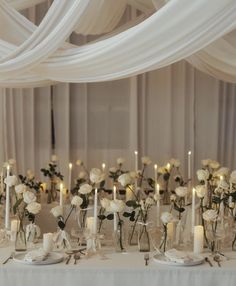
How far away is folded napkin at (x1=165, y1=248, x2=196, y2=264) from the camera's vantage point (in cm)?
255

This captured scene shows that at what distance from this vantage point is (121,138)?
15.0ft

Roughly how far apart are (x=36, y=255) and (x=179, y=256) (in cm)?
70

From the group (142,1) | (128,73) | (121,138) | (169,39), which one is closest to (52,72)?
(128,73)

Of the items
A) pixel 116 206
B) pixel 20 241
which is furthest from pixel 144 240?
pixel 20 241

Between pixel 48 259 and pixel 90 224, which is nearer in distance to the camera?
pixel 48 259

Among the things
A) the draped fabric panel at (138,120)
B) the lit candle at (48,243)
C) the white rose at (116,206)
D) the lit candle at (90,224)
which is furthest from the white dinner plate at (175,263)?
the draped fabric panel at (138,120)

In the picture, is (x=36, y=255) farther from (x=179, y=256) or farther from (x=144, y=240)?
(x=179, y=256)

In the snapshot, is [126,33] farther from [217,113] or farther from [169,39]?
[217,113]

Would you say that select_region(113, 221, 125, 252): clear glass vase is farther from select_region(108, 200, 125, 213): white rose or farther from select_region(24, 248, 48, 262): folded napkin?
select_region(24, 248, 48, 262): folded napkin

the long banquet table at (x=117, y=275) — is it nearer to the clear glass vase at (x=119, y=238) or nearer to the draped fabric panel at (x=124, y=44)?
the clear glass vase at (x=119, y=238)

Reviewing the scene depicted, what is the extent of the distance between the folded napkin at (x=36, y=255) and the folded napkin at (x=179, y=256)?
606 mm

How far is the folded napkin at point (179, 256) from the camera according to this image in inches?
100

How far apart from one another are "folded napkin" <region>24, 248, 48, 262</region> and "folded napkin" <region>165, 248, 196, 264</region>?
0.61m

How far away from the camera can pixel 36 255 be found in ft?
8.59
